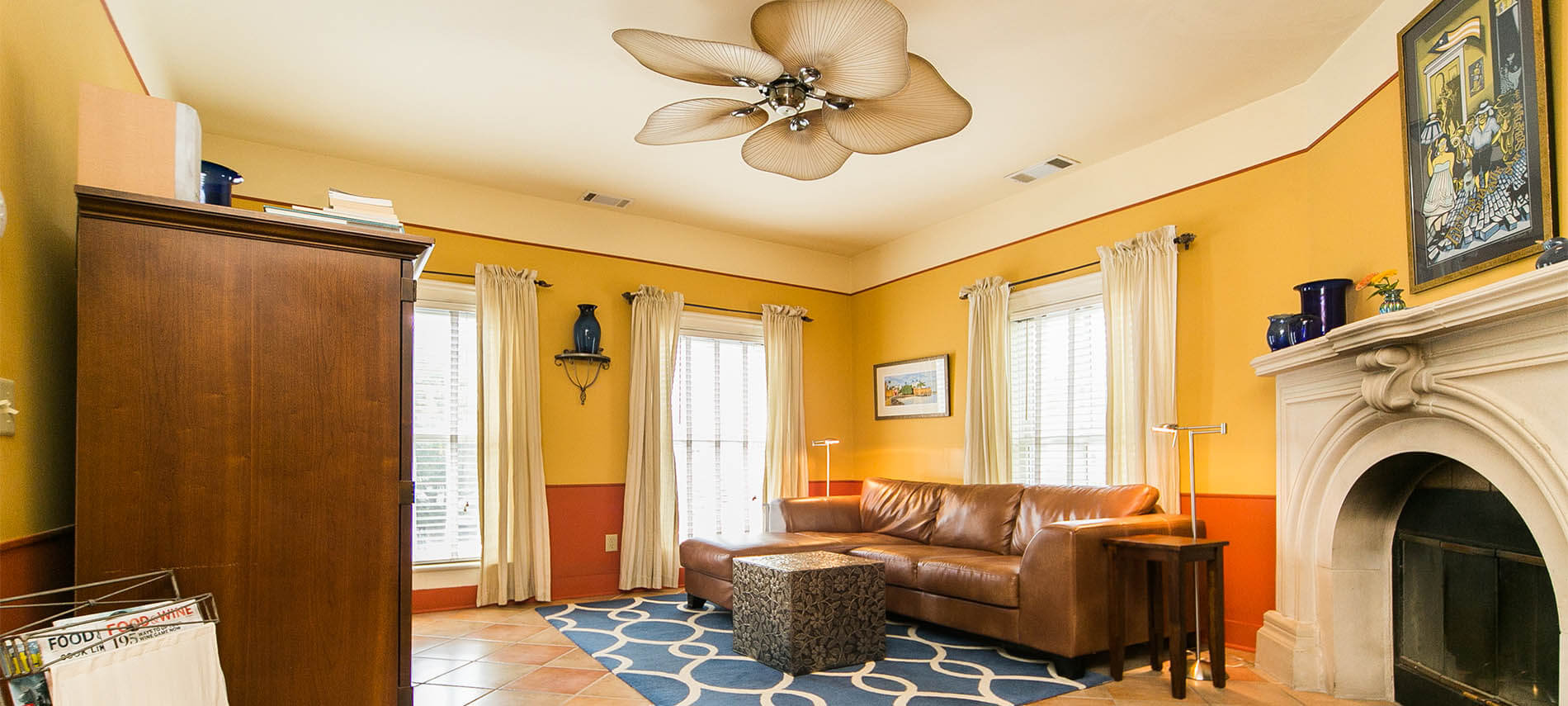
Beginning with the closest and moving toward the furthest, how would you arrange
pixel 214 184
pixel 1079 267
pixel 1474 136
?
pixel 214 184
pixel 1474 136
pixel 1079 267

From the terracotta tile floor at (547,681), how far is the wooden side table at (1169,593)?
10 centimetres

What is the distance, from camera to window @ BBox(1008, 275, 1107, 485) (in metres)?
4.93

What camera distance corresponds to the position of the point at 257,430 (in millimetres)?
2061

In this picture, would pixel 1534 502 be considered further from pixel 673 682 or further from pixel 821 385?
pixel 821 385

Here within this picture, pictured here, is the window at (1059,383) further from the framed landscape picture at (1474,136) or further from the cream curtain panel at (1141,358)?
the framed landscape picture at (1474,136)

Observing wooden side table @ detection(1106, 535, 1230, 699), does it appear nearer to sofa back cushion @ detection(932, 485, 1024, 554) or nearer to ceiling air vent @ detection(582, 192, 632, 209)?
sofa back cushion @ detection(932, 485, 1024, 554)

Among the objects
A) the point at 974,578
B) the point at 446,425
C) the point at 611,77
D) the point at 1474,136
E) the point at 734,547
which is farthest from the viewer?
the point at 446,425

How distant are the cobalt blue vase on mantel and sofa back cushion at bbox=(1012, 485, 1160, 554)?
2.96 m

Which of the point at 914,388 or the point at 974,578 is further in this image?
the point at 914,388

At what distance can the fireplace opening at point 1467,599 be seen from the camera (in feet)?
8.64

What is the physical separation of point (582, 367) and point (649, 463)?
82 centimetres

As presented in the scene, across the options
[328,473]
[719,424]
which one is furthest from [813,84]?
[719,424]

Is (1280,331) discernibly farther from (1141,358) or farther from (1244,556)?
(1244,556)

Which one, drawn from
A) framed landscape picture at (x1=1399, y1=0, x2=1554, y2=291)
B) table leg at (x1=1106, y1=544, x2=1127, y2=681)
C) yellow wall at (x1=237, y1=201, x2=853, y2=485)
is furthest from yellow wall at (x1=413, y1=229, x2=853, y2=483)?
framed landscape picture at (x1=1399, y1=0, x2=1554, y2=291)
